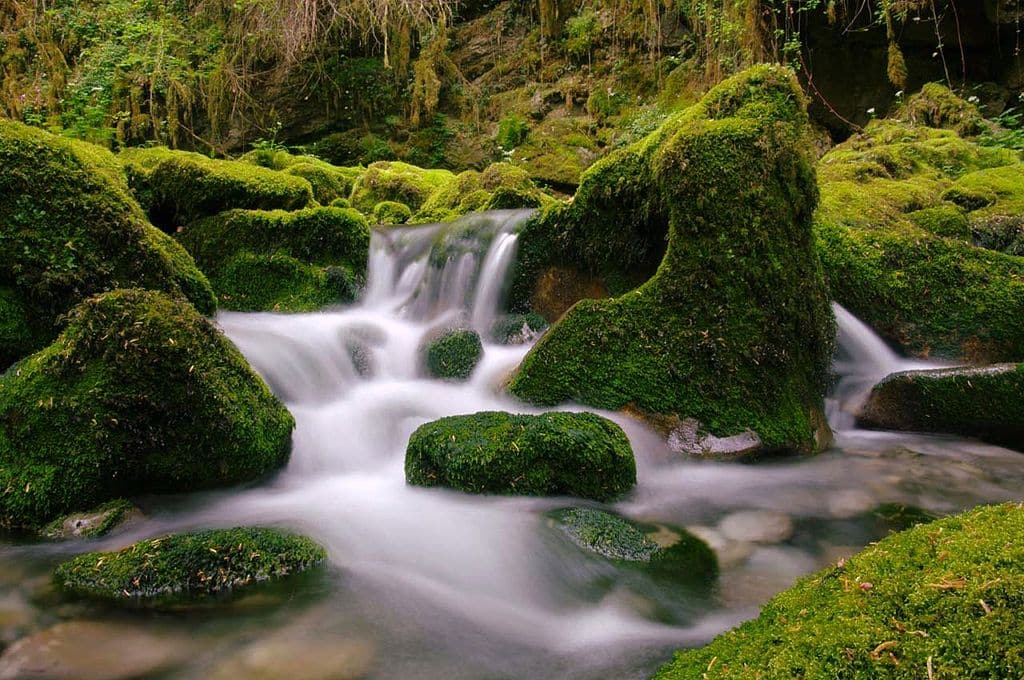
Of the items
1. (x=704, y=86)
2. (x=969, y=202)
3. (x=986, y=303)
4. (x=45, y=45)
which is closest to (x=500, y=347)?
(x=986, y=303)

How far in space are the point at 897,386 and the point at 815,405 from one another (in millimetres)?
813

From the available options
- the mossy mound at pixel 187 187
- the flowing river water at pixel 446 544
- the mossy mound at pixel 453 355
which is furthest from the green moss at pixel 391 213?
the mossy mound at pixel 453 355

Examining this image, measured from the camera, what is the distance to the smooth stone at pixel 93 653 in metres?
2.20

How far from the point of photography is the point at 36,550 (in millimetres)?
3113

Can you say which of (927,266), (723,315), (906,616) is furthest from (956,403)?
(906,616)

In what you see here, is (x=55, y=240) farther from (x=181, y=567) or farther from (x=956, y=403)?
(x=956, y=403)

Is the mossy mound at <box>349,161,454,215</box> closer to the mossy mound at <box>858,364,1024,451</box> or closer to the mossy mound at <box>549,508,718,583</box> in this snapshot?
the mossy mound at <box>858,364,1024,451</box>

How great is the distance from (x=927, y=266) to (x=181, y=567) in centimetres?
641

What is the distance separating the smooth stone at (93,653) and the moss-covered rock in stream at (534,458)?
173cm

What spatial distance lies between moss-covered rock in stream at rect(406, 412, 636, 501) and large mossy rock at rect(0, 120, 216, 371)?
2781mm

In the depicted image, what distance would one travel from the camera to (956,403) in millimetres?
4961

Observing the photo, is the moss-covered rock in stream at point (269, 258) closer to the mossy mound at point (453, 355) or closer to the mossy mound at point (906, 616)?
the mossy mound at point (453, 355)

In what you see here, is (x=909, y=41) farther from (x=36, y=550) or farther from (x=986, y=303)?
(x=36, y=550)

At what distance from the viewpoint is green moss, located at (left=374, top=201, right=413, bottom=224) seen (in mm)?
11375
